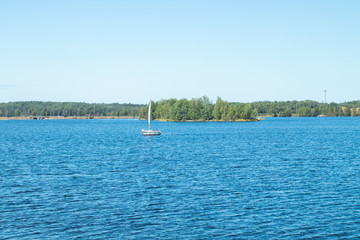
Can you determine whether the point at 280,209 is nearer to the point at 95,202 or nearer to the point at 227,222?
the point at 227,222

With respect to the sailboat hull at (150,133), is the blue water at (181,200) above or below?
below

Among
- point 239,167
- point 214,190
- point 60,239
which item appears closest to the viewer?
point 60,239

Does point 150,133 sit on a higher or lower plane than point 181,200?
higher

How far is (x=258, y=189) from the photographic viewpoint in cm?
4425

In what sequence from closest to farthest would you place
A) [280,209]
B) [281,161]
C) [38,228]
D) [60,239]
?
[60,239]
[38,228]
[280,209]
[281,161]

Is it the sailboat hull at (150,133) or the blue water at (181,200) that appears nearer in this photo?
the blue water at (181,200)

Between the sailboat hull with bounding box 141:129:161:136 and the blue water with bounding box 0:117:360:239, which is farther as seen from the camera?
the sailboat hull with bounding box 141:129:161:136

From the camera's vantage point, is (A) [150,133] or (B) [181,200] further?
(A) [150,133]

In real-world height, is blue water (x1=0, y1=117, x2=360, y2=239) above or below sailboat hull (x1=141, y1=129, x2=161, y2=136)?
below

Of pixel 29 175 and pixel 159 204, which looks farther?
pixel 29 175

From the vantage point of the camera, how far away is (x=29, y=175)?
5441 cm

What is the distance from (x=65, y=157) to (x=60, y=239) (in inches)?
2054

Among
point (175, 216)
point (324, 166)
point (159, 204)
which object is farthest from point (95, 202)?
point (324, 166)

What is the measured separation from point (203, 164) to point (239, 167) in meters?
6.66
